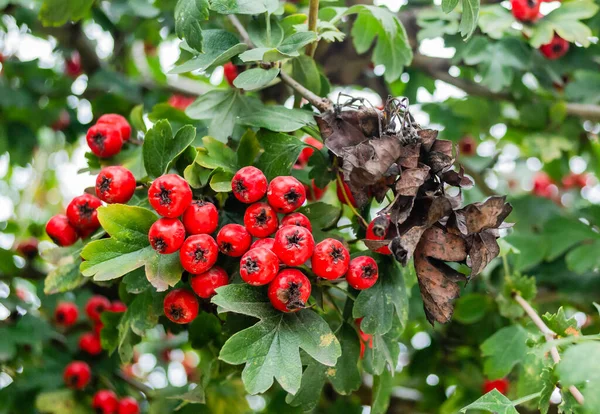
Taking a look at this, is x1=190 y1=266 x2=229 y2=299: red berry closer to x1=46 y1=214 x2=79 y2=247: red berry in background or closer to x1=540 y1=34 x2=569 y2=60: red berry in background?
x1=46 y1=214 x2=79 y2=247: red berry in background

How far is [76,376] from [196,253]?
4.04ft

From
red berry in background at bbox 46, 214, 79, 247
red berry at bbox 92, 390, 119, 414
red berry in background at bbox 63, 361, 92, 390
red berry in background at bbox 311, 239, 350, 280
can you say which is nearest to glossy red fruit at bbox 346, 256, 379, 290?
red berry in background at bbox 311, 239, 350, 280

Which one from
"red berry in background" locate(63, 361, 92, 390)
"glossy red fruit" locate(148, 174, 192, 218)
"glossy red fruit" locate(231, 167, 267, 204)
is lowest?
"red berry in background" locate(63, 361, 92, 390)

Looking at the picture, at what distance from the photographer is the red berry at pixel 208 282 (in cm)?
119

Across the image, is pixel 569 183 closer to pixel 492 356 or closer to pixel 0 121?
pixel 492 356

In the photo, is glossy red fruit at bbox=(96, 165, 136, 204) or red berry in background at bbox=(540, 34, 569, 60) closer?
glossy red fruit at bbox=(96, 165, 136, 204)

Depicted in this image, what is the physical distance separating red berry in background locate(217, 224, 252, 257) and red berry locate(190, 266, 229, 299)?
5 cm

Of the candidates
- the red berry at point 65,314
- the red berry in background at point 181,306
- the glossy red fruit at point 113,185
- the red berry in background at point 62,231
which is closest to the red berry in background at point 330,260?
the red berry in background at point 181,306

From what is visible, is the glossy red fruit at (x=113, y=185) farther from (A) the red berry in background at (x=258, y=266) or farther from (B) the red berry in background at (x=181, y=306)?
(A) the red berry in background at (x=258, y=266)

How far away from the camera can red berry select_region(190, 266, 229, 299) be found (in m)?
1.19

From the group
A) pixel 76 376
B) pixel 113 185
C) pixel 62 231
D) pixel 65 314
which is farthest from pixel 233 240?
pixel 65 314

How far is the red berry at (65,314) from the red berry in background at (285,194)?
152 cm

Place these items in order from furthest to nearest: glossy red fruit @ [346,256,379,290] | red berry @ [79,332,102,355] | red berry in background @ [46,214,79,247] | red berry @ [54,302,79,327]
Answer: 1. red berry @ [54,302,79,327]
2. red berry @ [79,332,102,355]
3. red berry in background @ [46,214,79,247]
4. glossy red fruit @ [346,256,379,290]

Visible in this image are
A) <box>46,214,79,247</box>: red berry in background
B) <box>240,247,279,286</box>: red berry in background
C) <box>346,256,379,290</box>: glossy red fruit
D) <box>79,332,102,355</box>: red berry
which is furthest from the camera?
<box>79,332,102,355</box>: red berry
